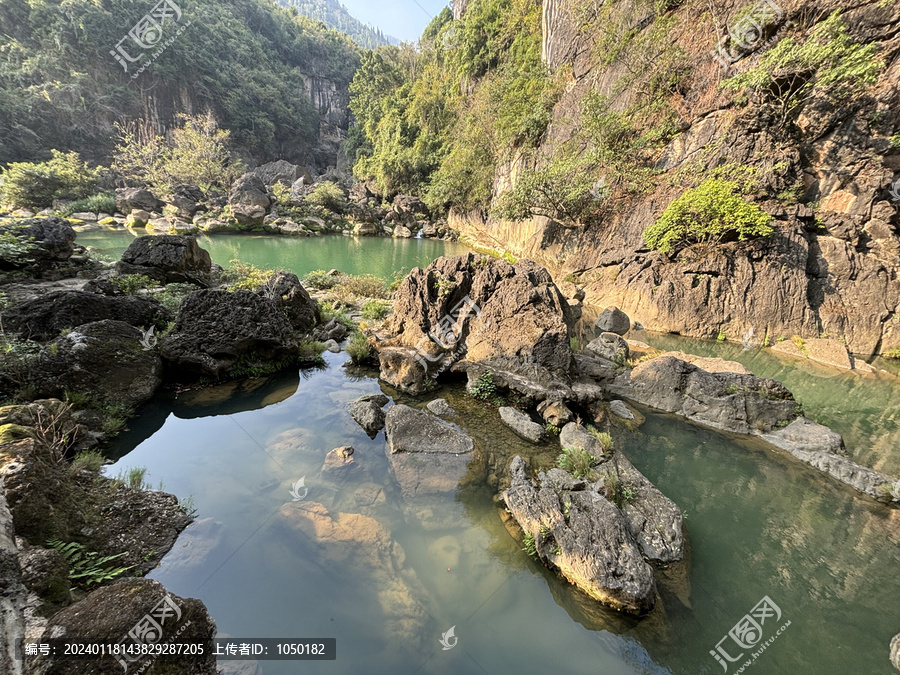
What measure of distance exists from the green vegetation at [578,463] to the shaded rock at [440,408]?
2.25 m

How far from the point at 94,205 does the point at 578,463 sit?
39.7 meters

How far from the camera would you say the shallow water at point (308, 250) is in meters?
19.2

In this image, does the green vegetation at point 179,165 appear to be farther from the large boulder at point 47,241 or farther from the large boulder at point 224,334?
the large boulder at point 224,334

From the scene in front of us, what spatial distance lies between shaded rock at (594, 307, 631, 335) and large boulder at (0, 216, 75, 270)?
698 inches

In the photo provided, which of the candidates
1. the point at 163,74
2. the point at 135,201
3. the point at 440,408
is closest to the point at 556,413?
the point at 440,408

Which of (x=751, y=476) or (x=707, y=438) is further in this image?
(x=707, y=438)

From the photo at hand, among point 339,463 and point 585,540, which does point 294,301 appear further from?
point 585,540

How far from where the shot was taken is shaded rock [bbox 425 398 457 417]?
6.58 metres

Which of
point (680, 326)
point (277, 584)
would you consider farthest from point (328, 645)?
point (680, 326)

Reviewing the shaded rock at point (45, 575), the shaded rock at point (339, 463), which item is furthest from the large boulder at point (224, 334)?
the shaded rock at point (45, 575)

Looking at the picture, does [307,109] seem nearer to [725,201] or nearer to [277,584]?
[725,201]

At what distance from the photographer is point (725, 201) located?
1065 cm

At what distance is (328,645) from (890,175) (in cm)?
1826

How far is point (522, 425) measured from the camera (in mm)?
6078
